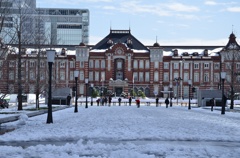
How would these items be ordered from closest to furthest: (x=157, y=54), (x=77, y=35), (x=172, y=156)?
(x=172, y=156)
(x=157, y=54)
(x=77, y=35)

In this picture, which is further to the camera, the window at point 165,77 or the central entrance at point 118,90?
the window at point 165,77

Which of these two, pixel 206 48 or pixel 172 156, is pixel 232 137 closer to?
pixel 172 156

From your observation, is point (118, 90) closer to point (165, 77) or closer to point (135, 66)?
point (135, 66)

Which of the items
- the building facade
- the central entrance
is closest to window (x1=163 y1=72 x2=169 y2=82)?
the building facade

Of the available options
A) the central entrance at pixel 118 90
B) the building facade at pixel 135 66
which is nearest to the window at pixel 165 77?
the building facade at pixel 135 66

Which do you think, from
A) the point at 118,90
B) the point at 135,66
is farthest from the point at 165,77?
the point at 118,90

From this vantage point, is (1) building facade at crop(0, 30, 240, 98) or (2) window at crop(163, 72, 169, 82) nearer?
(1) building facade at crop(0, 30, 240, 98)

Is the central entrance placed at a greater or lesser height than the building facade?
lesser

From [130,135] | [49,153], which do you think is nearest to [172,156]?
[49,153]

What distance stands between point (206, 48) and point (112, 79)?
73.0ft

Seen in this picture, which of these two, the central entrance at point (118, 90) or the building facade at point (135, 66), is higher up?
the building facade at point (135, 66)

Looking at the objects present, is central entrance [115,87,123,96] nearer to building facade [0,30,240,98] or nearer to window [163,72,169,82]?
building facade [0,30,240,98]

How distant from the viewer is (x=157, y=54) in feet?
300

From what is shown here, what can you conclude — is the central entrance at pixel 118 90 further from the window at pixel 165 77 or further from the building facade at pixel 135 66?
the window at pixel 165 77
